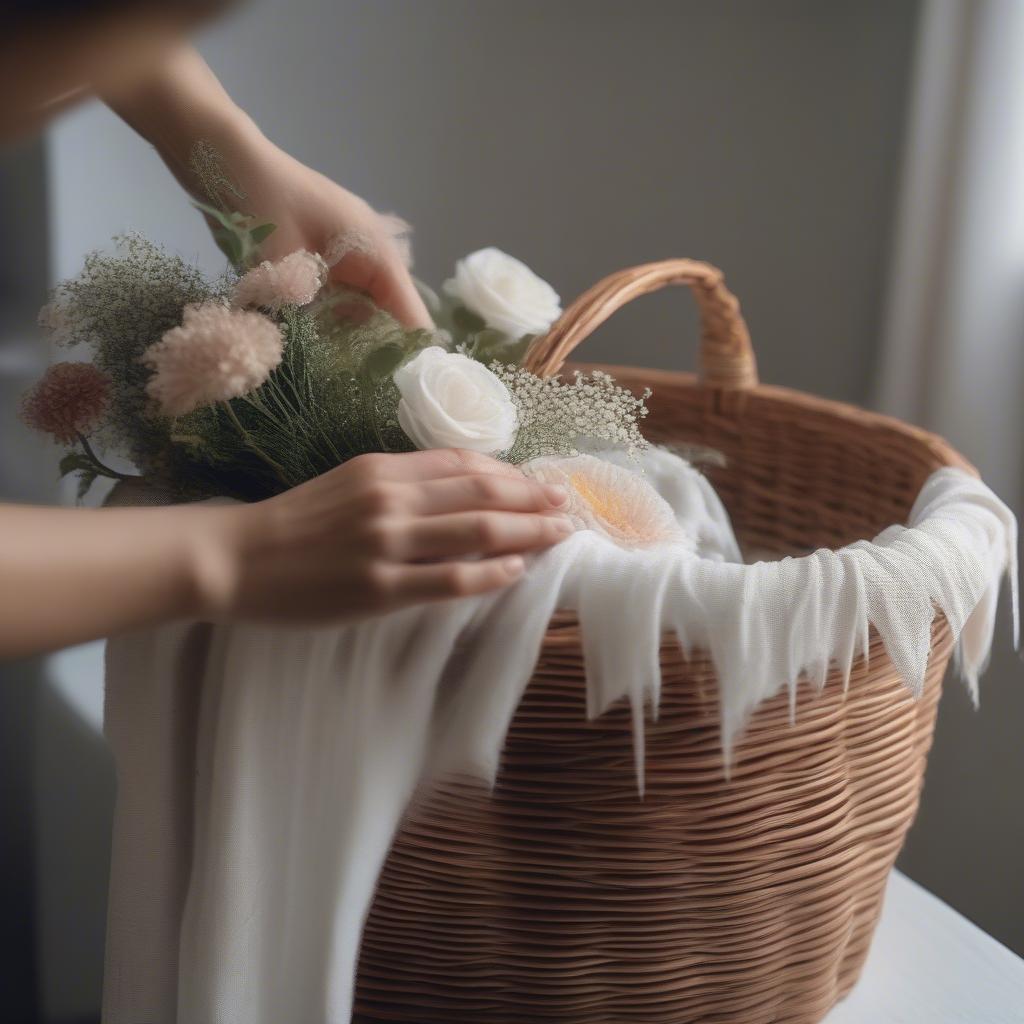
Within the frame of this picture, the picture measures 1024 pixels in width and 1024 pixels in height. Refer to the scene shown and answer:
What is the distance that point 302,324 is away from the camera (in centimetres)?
61

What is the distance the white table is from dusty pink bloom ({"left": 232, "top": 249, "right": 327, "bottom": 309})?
1.81 ft

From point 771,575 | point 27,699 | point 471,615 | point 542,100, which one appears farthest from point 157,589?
point 542,100

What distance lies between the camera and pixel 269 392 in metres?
0.61

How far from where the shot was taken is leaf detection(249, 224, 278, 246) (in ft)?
2.06

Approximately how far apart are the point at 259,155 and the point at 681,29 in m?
0.84

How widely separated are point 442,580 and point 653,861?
19 cm

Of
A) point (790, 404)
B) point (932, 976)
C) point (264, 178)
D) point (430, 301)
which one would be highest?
point (264, 178)

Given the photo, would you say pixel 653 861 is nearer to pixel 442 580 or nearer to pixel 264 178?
pixel 442 580

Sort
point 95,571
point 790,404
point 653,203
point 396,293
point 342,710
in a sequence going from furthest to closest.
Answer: point 653,203
point 790,404
point 396,293
point 342,710
point 95,571

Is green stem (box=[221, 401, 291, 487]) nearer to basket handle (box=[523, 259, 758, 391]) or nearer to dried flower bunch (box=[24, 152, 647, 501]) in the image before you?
dried flower bunch (box=[24, 152, 647, 501])

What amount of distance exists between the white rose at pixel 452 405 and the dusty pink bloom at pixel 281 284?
73 mm

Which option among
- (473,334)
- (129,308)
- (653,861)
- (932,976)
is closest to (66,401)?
A: (129,308)

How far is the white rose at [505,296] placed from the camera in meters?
0.79

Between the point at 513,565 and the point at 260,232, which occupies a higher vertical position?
the point at 260,232
